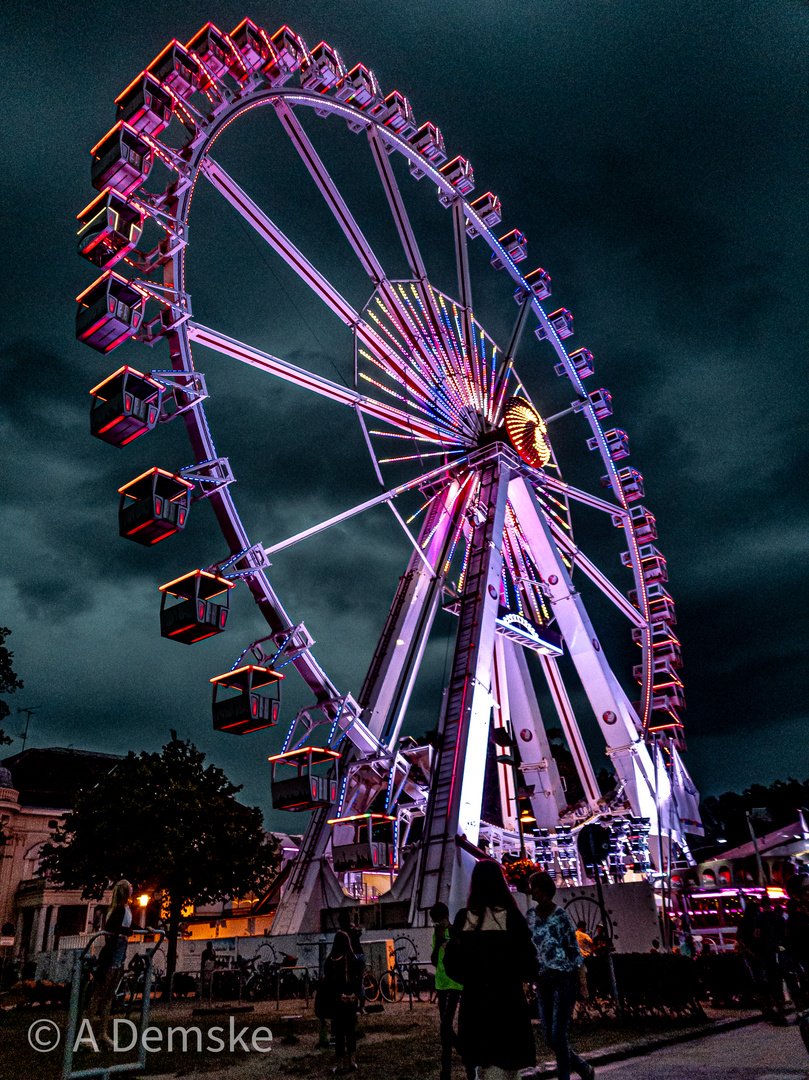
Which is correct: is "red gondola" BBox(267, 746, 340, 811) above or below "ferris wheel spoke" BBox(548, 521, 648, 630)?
below

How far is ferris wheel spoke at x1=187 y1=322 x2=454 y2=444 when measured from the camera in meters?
17.9

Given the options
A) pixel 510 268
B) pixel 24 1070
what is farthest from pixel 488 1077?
pixel 510 268

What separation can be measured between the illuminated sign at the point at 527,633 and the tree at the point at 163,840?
11.8 metres

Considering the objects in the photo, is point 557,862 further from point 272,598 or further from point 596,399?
point 596,399

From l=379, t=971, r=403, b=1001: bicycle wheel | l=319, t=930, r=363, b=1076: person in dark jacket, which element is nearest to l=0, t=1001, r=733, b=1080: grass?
l=319, t=930, r=363, b=1076: person in dark jacket

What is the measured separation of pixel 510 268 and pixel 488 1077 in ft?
89.0

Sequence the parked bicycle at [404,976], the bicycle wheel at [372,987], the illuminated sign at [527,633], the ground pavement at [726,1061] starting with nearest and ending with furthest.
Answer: the ground pavement at [726,1061] < the parked bicycle at [404,976] < the bicycle wheel at [372,987] < the illuminated sign at [527,633]

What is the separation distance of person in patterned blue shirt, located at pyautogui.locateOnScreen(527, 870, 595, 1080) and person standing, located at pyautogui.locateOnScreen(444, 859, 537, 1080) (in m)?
1.62

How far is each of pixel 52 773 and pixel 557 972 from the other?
54355 mm

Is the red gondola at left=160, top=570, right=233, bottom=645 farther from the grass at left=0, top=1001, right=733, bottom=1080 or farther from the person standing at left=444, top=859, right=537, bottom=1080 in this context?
the person standing at left=444, top=859, right=537, bottom=1080

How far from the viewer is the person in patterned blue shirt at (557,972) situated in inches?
230

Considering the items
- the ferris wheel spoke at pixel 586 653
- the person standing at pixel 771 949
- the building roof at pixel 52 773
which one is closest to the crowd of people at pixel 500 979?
the person standing at pixel 771 949

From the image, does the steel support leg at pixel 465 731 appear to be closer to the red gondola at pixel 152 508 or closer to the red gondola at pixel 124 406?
the red gondola at pixel 152 508

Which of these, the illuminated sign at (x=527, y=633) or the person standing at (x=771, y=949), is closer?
the person standing at (x=771, y=949)
